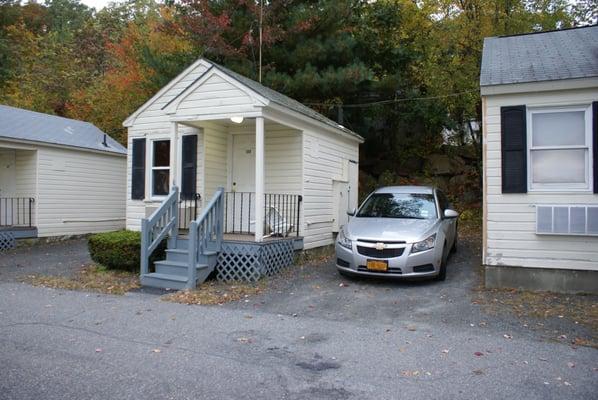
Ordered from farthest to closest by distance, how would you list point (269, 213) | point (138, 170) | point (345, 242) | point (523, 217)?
point (138, 170) < point (269, 213) < point (345, 242) < point (523, 217)

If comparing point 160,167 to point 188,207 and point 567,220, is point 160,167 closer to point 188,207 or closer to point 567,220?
point 188,207

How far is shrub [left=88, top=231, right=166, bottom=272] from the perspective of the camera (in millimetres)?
9359

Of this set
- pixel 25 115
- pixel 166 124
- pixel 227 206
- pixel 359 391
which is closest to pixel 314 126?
pixel 227 206

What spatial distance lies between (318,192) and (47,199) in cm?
912

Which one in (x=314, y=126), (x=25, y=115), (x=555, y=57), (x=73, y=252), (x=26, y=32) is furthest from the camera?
(x=26, y=32)

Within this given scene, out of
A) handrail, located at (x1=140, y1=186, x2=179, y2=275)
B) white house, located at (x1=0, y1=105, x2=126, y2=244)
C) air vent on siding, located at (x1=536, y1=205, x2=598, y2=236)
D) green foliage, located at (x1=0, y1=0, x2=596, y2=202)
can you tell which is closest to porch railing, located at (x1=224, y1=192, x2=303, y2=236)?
handrail, located at (x1=140, y1=186, x2=179, y2=275)

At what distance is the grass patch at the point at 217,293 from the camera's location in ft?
23.9

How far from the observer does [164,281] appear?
8.22 meters

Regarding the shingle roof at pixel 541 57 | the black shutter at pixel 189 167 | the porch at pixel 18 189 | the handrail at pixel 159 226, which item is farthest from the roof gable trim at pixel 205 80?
the porch at pixel 18 189

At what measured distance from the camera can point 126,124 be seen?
1182 centimetres

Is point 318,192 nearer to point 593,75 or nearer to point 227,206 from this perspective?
point 227,206

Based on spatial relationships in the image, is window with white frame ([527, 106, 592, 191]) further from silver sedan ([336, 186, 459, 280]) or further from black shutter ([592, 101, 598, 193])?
silver sedan ([336, 186, 459, 280])

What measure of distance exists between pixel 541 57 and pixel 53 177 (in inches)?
544

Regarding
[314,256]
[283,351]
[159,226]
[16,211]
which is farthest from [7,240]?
[283,351]
